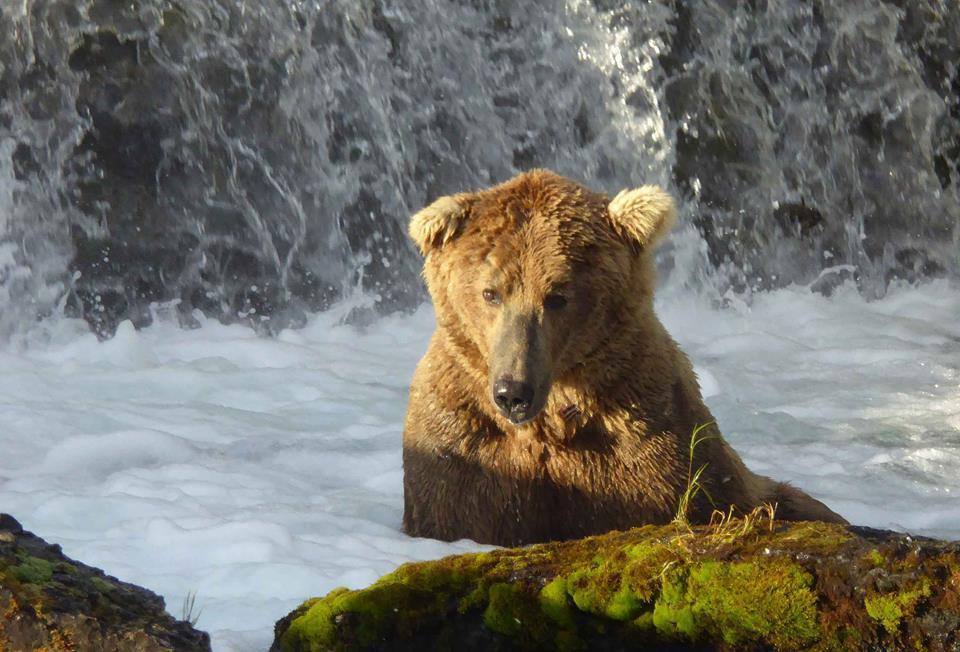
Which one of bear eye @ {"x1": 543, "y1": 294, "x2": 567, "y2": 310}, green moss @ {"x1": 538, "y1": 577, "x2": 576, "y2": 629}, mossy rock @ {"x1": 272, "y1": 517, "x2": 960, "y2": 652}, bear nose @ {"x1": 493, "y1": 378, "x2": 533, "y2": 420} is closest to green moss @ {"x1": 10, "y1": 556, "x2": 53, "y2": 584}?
mossy rock @ {"x1": 272, "y1": 517, "x2": 960, "y2": 652}

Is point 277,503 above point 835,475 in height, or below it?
below

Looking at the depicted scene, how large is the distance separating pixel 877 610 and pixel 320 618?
1142 mm

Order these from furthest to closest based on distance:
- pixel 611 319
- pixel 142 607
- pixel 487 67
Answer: pixel 487 67 < pixel 611 319 < pixel 142 607

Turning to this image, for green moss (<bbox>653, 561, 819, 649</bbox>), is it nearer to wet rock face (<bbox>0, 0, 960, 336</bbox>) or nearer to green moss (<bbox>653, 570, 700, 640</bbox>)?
green moss (<bbox>653, 570, 700, 640</bbox>)

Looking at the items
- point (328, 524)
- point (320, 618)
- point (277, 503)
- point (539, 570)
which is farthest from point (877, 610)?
point (277, 503)

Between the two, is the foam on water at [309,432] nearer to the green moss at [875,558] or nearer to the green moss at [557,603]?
the green moss at [557,603]

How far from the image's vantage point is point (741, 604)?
2.86 m

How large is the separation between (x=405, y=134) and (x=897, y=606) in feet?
30.1

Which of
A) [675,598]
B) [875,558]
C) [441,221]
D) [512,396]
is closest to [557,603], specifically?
[675,598]

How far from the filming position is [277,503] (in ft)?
19.9

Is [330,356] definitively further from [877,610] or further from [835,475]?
[877,610]

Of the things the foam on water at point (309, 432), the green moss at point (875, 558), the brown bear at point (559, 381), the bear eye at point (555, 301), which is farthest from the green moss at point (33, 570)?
the bear eye at point (555, 301)

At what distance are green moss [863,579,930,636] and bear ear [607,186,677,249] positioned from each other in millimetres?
2295

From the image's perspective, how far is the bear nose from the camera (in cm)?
453
